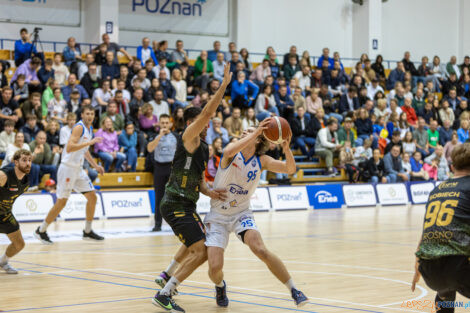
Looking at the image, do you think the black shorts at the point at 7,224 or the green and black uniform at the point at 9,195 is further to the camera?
the black shorts at the point at 7,224

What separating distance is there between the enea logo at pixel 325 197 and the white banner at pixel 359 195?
366 millimetres

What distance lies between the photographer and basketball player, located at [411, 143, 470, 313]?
171 inches

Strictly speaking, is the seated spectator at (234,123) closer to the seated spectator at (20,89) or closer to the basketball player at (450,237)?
the seated spectator at (20,89)

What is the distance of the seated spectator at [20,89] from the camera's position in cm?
1681

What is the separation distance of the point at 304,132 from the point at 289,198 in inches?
134

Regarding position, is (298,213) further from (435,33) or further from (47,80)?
(435,33)

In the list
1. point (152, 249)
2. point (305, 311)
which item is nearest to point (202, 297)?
point (305, 311)

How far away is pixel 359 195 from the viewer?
18.8 m

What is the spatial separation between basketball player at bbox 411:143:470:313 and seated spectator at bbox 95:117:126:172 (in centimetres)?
1264

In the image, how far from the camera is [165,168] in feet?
41.2

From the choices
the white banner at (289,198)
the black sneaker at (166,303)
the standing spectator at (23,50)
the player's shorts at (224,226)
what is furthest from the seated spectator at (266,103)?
the black sneaker at (166,303)

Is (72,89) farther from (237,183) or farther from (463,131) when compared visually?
(463,131)

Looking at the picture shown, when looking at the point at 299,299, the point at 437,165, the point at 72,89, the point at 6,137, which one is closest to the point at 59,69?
the point at 72,89

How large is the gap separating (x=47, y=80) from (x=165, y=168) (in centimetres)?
654
